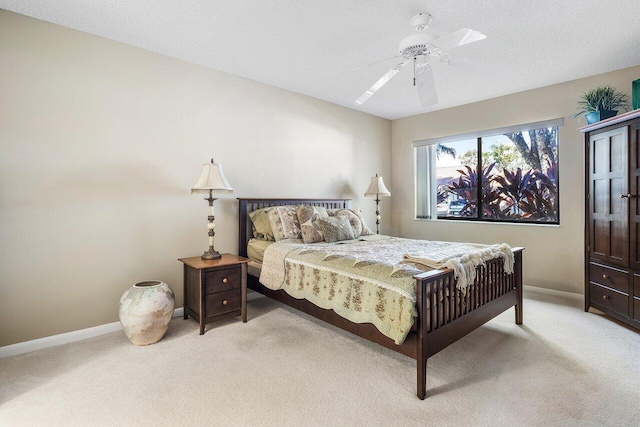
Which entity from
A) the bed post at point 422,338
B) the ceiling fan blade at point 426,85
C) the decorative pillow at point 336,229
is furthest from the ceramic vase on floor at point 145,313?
the ceiling fan blade at point 426,85

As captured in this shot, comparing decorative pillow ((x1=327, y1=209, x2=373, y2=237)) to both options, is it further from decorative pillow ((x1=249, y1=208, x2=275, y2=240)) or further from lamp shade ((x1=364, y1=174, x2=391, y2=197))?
decorative pillow ((x1=249, y1=208, x2=275, y2=240))

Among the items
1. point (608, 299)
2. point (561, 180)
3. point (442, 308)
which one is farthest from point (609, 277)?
point (442, 308)

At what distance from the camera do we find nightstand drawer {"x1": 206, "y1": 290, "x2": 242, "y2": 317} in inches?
117

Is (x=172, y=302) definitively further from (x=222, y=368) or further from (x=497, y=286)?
(x=497, y=286)

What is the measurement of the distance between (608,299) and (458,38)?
2993 millimetres

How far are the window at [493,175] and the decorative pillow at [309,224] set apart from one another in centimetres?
249

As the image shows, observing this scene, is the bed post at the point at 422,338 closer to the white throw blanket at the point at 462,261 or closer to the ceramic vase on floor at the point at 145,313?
the white throw blanket at the point at 462,261

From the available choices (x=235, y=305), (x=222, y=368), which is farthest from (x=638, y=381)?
(x=235, y=305)

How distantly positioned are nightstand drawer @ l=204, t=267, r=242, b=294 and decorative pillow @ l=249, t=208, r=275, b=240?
609 millimetres

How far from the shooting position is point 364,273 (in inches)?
93.2

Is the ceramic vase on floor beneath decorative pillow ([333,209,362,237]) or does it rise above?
beneath

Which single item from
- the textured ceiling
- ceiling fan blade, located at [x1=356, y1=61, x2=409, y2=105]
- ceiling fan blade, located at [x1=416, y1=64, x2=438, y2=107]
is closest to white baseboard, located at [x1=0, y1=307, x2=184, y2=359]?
the textured ceiling

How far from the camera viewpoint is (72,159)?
9.09 feet

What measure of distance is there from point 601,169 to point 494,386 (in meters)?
2.65
